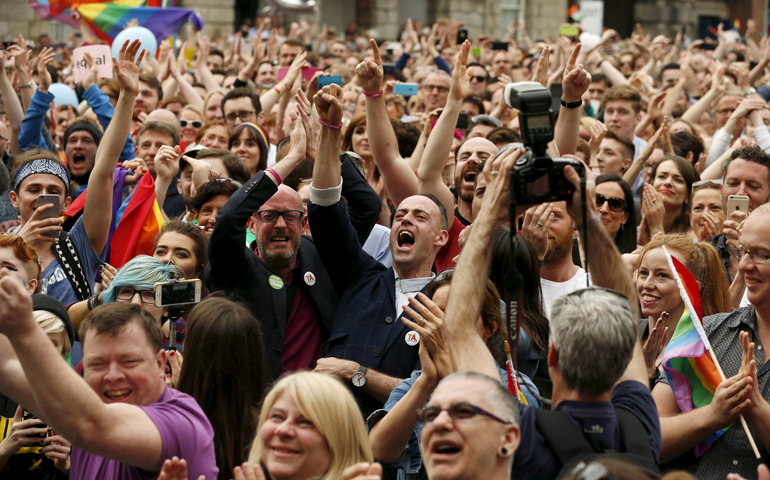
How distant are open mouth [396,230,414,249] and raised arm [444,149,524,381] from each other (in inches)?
62.5

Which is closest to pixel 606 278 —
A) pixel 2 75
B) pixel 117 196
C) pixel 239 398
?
pixel 239 398

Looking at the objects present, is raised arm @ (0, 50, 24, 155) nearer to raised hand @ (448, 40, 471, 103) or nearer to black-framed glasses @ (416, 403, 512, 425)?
raised hand @ (448, 40, 471, 103)

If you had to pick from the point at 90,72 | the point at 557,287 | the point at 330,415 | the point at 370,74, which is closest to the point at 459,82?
the point at 370,74

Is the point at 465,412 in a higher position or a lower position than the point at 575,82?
lower

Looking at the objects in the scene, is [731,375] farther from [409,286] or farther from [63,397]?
[63,397]

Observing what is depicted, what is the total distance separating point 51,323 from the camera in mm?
3430

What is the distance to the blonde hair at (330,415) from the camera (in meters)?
2.65

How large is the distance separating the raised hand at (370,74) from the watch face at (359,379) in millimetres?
1555

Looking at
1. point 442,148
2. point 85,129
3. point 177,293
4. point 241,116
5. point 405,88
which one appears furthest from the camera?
point 405,88

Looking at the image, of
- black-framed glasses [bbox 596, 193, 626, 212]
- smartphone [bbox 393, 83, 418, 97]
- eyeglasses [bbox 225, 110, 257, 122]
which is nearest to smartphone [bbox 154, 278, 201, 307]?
black-framed glasses [bbox 596, 193, 626, 212]

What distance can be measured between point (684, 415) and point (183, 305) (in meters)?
1.98

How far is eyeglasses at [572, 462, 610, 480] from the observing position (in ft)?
6.93

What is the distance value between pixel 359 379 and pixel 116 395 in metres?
1.30

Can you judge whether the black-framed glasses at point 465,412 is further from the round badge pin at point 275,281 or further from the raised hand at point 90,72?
the raised hand at point 90,72
